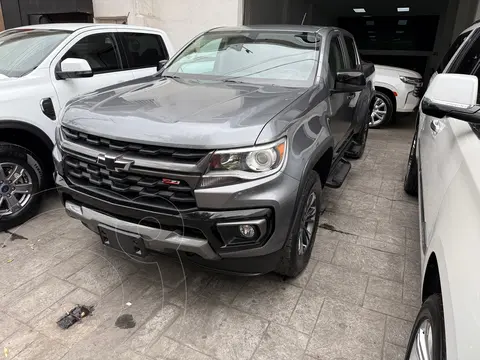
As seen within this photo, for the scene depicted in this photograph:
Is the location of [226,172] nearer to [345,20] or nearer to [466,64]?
[466,64]

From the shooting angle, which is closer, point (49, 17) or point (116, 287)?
point (116, 287)

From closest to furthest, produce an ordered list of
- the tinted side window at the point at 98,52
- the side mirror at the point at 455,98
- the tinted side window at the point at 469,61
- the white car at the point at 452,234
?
the white car at the point at 452,234 → the side mirror at the point at 455,98 → the tinted side window at the point at 469,61 → the tinted side window at the point at 98,52

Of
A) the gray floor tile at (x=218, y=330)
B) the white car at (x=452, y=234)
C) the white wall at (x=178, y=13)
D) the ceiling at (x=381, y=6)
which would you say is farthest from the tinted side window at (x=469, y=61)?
the ceiling at (x=381, y=6)

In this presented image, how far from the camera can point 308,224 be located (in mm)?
2885

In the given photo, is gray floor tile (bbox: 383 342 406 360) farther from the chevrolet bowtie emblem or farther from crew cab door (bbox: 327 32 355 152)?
the chevrolet bowtie emblem

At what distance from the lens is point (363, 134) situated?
572 cm

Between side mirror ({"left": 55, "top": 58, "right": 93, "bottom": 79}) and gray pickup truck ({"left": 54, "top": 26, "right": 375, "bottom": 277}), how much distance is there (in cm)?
84

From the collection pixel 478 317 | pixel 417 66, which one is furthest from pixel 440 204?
pixel 417 66

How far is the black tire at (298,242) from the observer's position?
2.38m

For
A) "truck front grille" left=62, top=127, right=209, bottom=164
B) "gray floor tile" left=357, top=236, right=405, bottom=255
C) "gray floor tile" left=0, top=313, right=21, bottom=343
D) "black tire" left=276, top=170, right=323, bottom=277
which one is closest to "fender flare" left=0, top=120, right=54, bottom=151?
"truck front grille" left=62, top=127, right=209, bottom=164

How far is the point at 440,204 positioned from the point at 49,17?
10079mm

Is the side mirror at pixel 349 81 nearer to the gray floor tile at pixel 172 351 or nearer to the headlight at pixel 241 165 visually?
the headlight at pixel 241 165

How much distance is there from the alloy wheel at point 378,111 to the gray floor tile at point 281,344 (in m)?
6.40

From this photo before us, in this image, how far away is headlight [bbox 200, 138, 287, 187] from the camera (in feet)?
6.76
